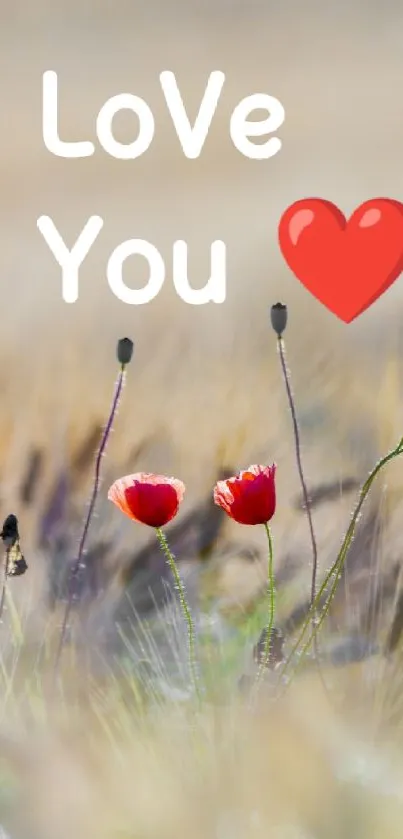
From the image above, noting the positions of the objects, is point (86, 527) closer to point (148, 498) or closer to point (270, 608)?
point (148, 498)

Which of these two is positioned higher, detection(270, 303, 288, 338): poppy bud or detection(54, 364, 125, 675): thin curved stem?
detection(270, 303, 288, 338): poppy bud

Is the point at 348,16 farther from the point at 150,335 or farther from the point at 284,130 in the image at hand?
the point at 150,335

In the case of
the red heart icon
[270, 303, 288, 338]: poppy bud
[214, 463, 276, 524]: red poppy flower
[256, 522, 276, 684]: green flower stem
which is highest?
the red heart icon

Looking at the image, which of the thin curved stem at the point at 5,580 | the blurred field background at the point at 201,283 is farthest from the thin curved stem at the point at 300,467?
the thin curved stem at the point at 5,580

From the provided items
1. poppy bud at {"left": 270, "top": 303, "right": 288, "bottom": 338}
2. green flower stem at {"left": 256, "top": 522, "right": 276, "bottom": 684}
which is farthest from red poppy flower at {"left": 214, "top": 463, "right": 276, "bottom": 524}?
poppy bud at {"left": 270, "top": 303, "right": 288, "bottom": 338}

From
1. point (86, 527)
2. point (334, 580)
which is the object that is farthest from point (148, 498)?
point (334, 580)

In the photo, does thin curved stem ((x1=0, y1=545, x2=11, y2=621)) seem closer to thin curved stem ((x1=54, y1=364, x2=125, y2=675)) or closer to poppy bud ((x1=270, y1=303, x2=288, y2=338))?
thin curved stem ((x1=54, y1=364, x2=125, y2=675))
